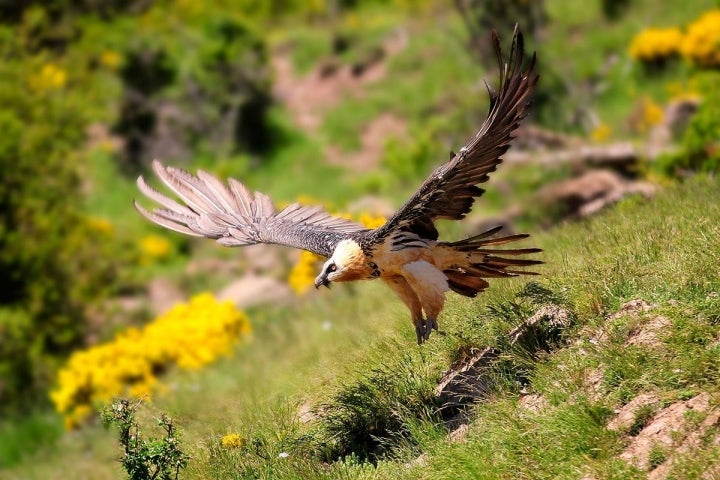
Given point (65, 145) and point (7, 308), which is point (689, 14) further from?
point (7, 308)

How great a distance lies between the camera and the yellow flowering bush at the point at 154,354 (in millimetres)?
13797

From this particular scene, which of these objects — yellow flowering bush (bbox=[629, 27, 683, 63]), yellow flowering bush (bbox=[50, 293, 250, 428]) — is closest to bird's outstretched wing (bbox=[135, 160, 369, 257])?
yellow flowering bush (bbox=[50, 293, 250, 428])

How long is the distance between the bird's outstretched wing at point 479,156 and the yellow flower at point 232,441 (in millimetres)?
1710

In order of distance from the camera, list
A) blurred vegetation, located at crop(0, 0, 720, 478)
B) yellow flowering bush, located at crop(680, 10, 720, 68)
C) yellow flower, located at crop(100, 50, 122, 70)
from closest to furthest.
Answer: blurred vegetation, located at crop(0, 0, 720, 478) → yellow flowering bush, located at crop(680, 10, 720, 68) → yellow flower, located at crop(100, 50, 122, 70)

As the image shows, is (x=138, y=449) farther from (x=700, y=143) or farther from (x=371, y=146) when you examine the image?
Answer: (x=371, y=146)

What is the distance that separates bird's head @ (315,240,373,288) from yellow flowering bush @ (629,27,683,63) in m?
15.9

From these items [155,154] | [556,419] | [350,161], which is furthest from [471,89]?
[556,419]

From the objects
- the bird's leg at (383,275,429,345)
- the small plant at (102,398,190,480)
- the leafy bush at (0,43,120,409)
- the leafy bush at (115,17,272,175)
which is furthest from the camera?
the leafy bush at (115,17,272,175)

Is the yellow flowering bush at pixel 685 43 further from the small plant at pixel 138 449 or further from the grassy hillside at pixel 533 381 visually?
the small plant at pixel 138 449

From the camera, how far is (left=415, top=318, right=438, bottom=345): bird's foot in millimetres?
6496

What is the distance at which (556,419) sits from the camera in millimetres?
5367

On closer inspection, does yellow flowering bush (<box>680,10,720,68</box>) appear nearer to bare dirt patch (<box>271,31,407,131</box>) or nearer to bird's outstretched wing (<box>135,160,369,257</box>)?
bare dirt patch (<box>271,31,407,131</box>)

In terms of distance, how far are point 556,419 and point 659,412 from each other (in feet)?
1.77

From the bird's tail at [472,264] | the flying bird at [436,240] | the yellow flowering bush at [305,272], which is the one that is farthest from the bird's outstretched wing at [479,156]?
the yellow flowering bush at [305,272]
